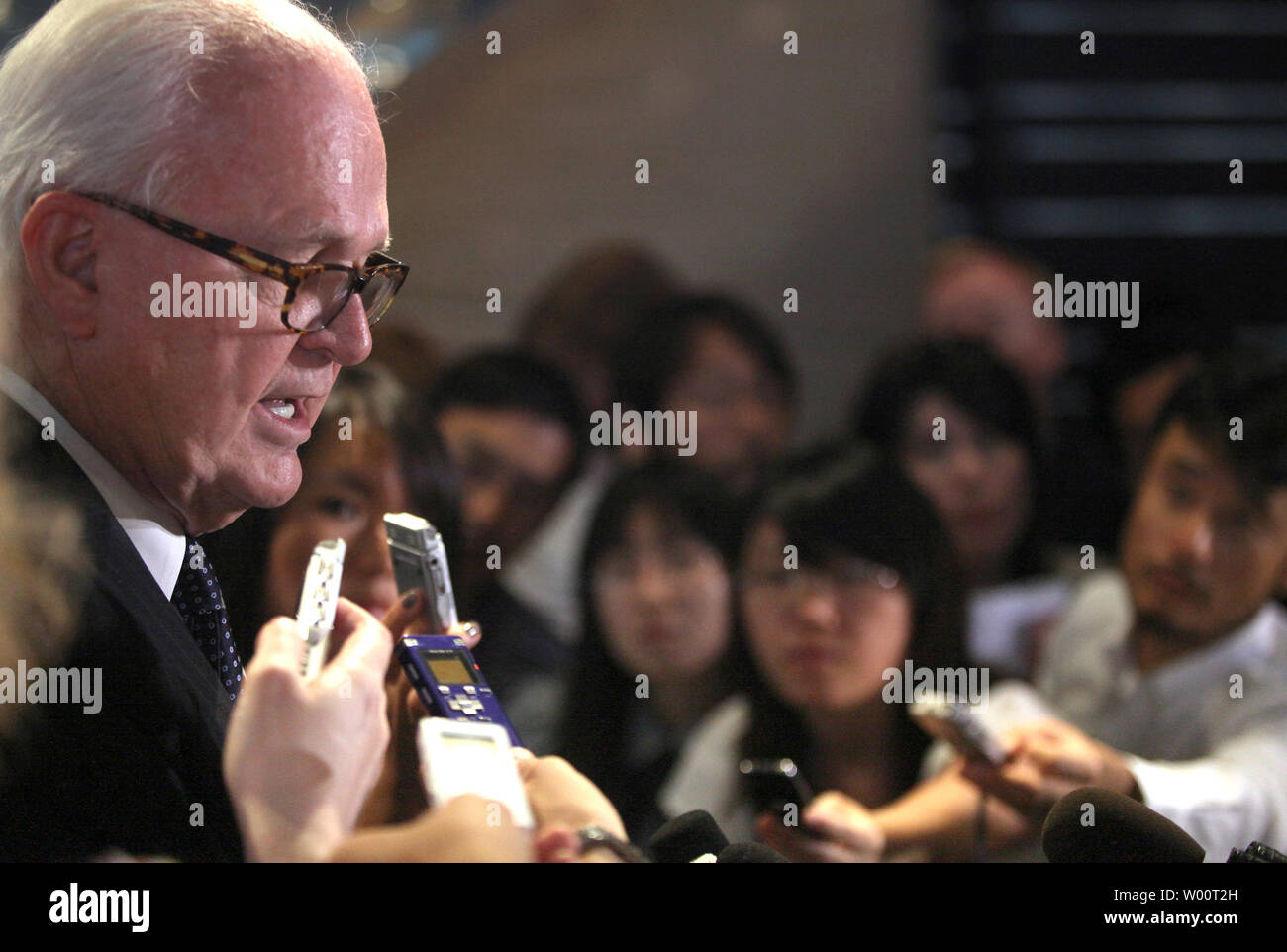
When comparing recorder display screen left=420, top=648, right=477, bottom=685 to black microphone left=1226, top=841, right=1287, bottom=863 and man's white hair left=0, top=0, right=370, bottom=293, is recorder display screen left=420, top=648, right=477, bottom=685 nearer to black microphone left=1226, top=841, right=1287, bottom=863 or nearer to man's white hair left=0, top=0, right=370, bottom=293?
man's white hair left=0, top=0, right=370, bottom=293

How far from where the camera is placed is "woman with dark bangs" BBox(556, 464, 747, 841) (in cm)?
233

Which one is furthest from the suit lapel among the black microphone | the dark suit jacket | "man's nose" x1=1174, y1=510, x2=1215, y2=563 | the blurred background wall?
the blurred background wall

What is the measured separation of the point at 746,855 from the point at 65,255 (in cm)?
60

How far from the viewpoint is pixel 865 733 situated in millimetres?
2215

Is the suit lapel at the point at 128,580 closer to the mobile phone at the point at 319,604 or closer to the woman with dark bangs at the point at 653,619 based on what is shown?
the mobile phone at the point at 319,604

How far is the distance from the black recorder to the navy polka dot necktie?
13 centimetres

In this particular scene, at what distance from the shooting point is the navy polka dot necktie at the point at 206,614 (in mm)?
1058

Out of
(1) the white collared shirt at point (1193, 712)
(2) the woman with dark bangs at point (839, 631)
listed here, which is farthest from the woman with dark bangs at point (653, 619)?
(1) the white collared shirt at point (1193, 712)

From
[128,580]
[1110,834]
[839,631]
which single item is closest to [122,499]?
[128,580]

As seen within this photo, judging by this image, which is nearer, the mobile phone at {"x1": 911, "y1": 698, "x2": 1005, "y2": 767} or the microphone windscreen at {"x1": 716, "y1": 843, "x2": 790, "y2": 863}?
the microphone windscreen at {"x1": 716, "y1": 843, "x2": 790, "y2": 863}

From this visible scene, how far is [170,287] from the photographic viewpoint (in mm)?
997
